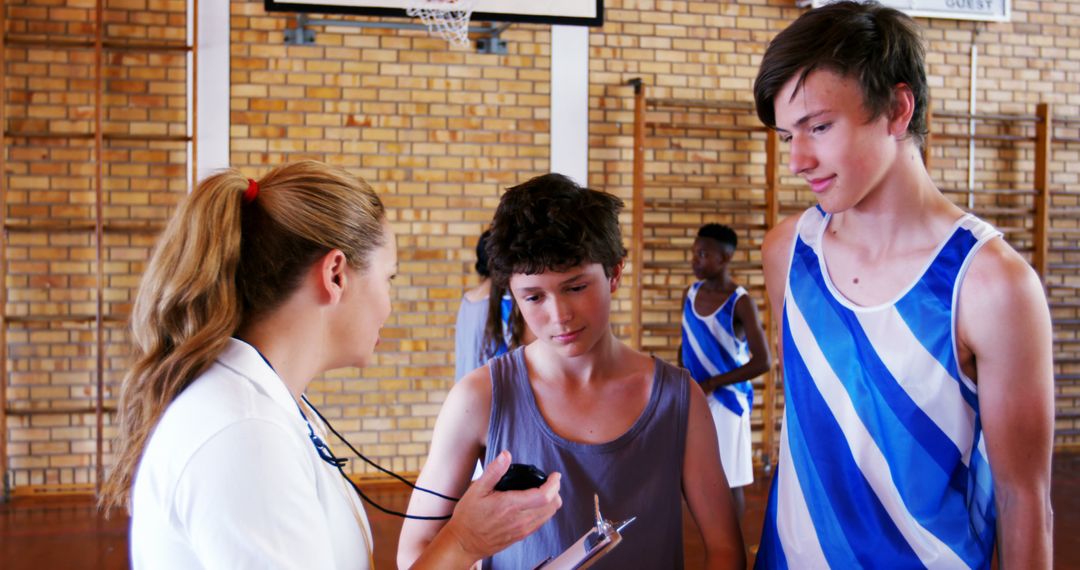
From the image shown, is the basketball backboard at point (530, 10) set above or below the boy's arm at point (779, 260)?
above

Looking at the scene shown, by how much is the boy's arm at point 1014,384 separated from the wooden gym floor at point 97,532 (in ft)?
10.4

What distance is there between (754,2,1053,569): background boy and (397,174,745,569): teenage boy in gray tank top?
204 millimetres

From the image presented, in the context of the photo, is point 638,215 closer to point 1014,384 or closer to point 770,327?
point 770,327

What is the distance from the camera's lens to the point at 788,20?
6723 mm

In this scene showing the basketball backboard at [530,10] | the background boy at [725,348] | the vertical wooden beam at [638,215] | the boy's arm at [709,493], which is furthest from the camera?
the vertical wooden beam at [638,215]

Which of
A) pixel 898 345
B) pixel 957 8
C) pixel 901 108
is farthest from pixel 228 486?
pixel 957 8

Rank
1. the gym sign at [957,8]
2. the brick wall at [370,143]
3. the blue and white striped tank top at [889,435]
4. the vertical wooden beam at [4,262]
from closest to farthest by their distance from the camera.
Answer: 1. the blue and white striped tank top at [889,435]
2. the vertical wooden beam at [4,262]
3. the brick wall at [370,143]
4. the gym sign at [957,8]

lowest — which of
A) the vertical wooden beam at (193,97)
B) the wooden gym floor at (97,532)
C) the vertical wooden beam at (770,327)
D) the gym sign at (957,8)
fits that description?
the wooden gym floor at (97,532)

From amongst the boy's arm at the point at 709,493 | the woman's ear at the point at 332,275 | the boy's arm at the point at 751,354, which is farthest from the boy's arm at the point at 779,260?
the boy's arm at the point at 751,354

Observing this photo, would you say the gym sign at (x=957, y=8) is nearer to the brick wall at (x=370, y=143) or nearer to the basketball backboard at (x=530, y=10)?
the brick wall at (x=370, y=143)

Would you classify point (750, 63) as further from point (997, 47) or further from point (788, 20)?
point (997, 47)

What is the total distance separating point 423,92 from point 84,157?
223cm

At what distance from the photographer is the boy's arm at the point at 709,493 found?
1.55 meters

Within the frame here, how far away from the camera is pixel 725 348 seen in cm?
452
